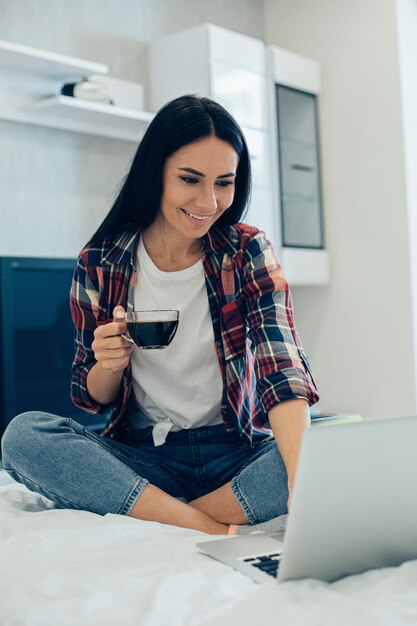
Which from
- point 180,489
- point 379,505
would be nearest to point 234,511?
point 180,489

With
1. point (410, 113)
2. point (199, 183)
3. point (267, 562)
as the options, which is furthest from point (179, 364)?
point (410, 113)

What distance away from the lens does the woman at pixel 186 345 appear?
157 centimetres

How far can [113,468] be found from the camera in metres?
1.53

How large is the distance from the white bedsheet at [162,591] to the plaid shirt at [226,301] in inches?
22.0

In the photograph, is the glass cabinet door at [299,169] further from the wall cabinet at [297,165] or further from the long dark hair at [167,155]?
the long dark hair at [167,155]

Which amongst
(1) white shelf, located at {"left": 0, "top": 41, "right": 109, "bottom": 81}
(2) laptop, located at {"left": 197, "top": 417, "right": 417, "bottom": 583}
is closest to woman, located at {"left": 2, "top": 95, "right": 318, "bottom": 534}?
(2) laptop, located at {"left": 197, "top": 417, "right": 417, "bottom": 583}

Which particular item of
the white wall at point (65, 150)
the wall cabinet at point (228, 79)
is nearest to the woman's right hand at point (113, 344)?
the white wall at point (65, 150)

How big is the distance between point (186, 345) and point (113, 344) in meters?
0.27

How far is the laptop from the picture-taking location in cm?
90

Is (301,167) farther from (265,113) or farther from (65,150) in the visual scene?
(65,150)

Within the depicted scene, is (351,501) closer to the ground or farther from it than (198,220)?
closer to the ground

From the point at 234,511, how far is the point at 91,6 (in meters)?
2.51

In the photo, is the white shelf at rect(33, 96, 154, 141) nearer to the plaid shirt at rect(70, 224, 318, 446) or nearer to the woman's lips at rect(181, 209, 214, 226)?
the plaid shirt at rect(70, 224, 318, 446)

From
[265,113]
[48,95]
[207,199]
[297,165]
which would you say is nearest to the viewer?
[207,199]
